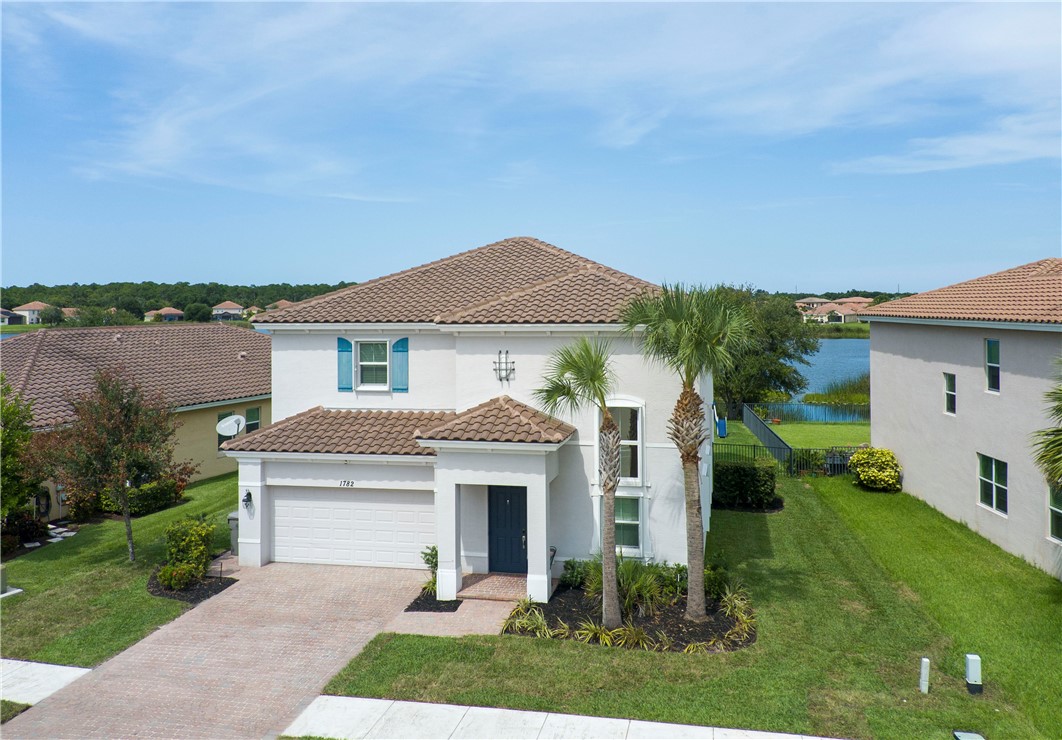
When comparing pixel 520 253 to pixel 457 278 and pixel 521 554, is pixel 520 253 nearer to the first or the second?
pixel 457 278

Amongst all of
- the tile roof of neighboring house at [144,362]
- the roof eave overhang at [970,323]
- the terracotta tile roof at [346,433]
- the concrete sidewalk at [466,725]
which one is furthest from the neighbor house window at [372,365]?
the roof eave overhang at [970,323]

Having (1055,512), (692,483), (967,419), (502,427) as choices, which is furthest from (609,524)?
(967,419)

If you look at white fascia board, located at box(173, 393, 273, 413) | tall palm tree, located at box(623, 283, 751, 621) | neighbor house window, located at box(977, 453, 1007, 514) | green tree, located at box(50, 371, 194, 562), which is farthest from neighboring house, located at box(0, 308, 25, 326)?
neighbor house window, located at box(977, 453, 1007, 514)

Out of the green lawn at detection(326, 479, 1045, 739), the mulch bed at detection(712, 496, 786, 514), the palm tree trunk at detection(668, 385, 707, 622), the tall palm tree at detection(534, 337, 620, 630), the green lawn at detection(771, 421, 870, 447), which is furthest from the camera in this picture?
the green lawn at detection(771, 421, 870, 447)

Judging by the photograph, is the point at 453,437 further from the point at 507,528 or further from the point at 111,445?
the point at 111,445

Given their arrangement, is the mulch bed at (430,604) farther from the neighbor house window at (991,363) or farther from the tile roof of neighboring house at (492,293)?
the neighbor house window at (991,363)

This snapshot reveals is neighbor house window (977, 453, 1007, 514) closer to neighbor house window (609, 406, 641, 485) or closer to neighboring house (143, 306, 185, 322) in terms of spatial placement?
neighbor house window (609, 406, 641, 485)

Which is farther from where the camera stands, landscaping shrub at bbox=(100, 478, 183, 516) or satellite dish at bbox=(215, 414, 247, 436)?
landscaping shrub at bbox=(100, 478, 183, 516)
